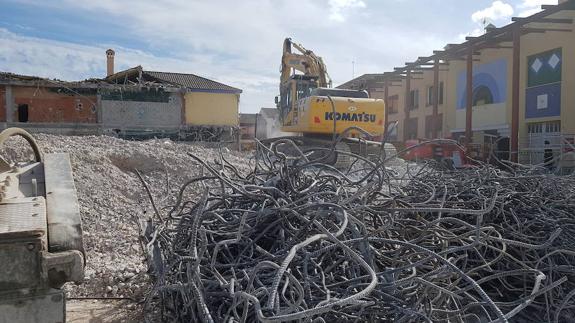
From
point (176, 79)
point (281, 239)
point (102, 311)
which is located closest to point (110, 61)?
point (176, 79)

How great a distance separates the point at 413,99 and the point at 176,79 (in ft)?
48.4

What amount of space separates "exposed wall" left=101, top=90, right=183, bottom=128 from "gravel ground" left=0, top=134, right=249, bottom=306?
12.4m

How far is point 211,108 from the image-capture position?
2716 centimetres

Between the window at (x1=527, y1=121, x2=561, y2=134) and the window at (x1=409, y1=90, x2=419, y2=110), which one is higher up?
the window at (x1=409, y1=90, x2=419, y2=110)

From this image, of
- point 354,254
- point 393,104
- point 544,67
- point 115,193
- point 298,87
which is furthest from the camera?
point 393,104

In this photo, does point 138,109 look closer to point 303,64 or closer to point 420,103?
point 303,64

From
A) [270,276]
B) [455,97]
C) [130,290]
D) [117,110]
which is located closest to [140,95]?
[117,110]

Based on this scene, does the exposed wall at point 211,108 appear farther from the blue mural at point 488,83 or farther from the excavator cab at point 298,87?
the blue mural at point 488,83

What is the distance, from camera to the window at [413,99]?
2844 centimetres

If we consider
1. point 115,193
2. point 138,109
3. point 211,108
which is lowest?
point 115,193

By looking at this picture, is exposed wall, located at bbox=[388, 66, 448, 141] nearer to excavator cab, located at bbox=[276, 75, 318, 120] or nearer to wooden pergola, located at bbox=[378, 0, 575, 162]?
wooden pergola, located at bbox=[378, 0, 575, 162]

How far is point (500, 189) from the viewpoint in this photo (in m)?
4.38

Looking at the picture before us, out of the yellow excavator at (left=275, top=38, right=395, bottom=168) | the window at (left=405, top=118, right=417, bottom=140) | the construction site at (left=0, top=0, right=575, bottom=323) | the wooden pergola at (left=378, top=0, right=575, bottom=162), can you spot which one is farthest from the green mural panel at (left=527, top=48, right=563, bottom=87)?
the construction site at (left=0, top=0, right=575, bottom=323)

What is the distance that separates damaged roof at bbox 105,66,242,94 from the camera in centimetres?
2530
